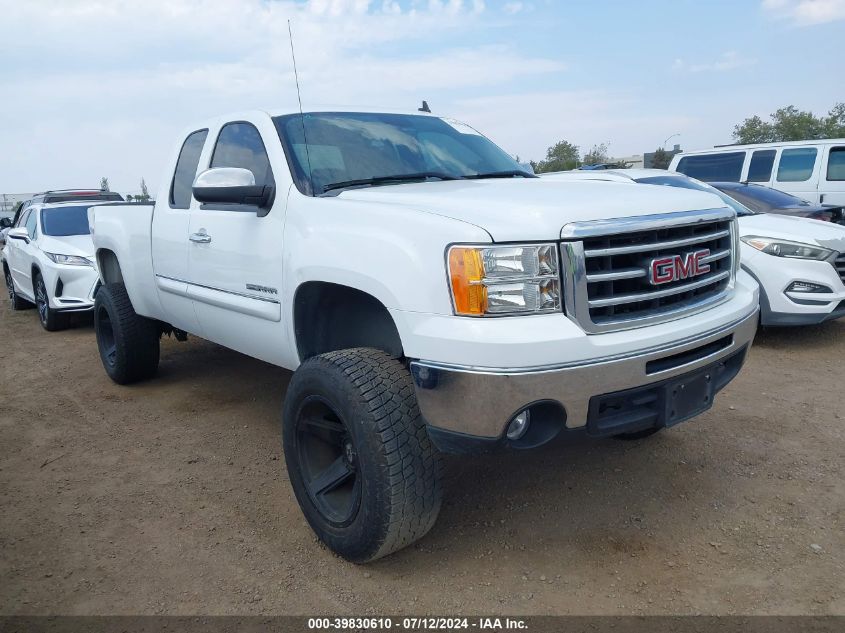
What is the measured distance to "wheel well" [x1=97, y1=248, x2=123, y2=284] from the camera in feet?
18.2

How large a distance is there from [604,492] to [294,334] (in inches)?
68.7

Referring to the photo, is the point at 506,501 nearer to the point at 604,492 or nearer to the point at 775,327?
the point at 604,492

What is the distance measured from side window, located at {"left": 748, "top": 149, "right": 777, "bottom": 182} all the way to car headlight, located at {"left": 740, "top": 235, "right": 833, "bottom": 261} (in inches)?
205

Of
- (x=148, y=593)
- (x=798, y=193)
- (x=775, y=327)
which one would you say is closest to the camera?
(x=148, y=593)

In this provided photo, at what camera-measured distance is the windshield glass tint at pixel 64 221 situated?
878cm

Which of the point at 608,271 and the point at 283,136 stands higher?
the point at 283,136

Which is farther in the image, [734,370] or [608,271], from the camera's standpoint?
[734,370]

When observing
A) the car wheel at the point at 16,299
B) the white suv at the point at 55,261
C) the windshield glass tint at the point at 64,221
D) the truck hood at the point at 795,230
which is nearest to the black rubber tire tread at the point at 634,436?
the truck hood at the point at 795,230

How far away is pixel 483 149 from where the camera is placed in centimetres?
414

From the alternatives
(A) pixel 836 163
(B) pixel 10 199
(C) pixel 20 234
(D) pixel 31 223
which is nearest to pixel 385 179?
(D) pixel 31 223

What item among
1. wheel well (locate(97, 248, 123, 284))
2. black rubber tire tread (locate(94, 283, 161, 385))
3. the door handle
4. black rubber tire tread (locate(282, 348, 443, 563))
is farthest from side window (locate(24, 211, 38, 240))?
black rubber tire tread (locate(282, 348, 443, 563))

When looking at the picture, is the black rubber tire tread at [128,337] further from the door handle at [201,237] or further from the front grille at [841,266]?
the front grille at [841,266]

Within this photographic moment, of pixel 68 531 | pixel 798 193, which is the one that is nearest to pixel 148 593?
pixel 68 531

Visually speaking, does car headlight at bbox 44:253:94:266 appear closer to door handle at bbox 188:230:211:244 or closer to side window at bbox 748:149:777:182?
door handle at bbox 188:230:211:244
